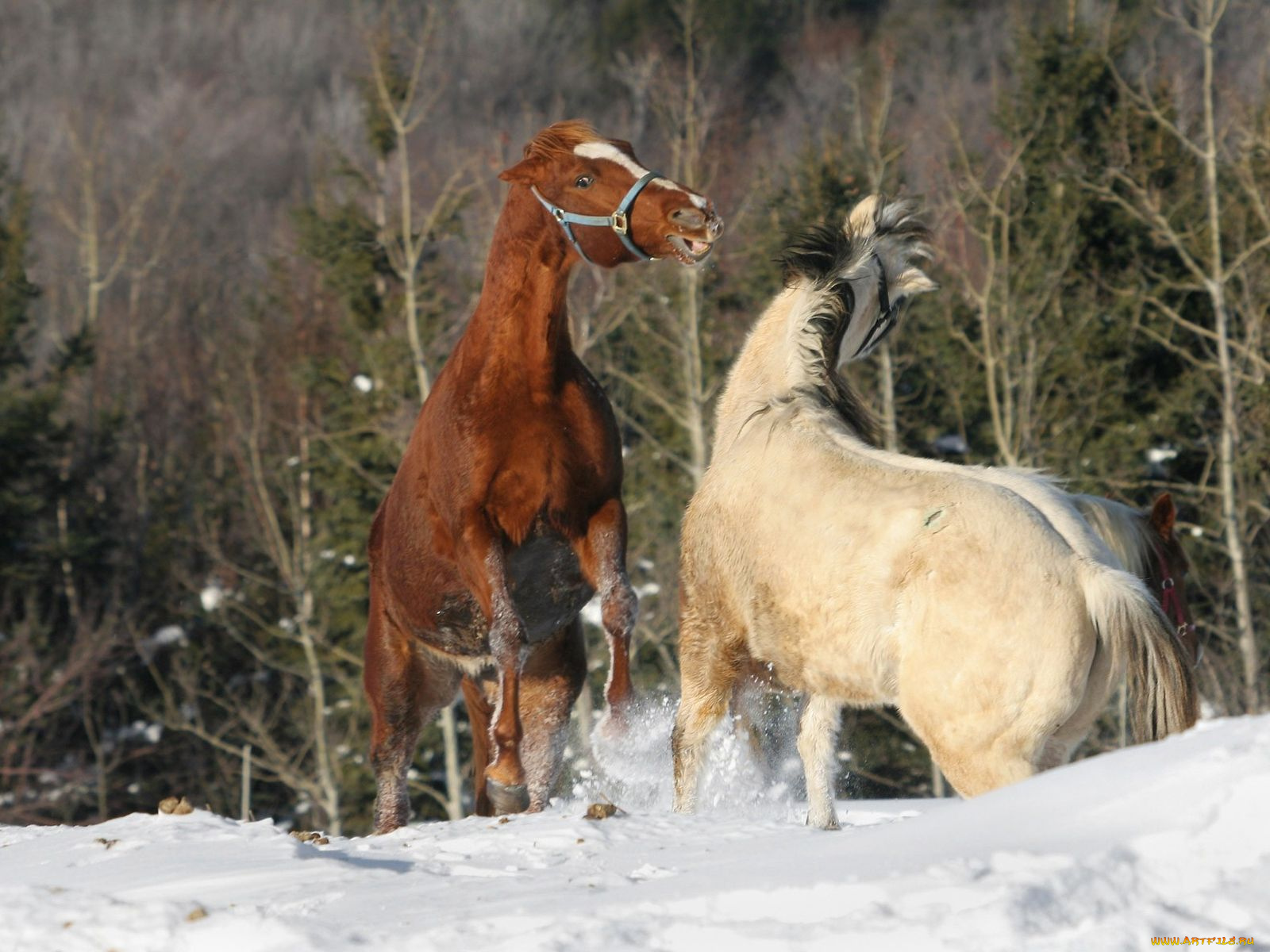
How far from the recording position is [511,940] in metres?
3.96

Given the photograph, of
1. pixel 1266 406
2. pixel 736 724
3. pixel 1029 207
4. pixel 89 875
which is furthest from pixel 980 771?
pixel 1029 207

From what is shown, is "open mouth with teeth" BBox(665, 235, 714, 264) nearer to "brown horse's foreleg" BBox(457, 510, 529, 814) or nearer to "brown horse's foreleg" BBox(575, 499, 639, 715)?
"brown horse's foreleg" BBox(575, 499, 639, 715)

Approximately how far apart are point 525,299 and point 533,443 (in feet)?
2.08

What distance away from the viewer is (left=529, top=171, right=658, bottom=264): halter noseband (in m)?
6.36

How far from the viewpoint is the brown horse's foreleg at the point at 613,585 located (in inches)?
257

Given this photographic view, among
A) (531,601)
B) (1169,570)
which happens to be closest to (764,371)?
(531,601)

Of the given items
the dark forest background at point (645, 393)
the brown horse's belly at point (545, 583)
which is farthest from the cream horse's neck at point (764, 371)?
the dark forest background at point (645, 393)

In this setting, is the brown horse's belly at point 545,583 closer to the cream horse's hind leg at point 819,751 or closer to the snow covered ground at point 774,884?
the cream horse's hind leg at point 819,751

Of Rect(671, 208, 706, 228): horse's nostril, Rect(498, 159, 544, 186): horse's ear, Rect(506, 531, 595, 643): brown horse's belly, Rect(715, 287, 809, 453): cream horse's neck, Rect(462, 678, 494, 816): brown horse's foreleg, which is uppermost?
Rect(498, 159, 544, 186): horse's ear

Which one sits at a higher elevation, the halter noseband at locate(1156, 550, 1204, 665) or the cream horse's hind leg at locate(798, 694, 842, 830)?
the halter noseband at locate(1156, 550, 1204, 665)

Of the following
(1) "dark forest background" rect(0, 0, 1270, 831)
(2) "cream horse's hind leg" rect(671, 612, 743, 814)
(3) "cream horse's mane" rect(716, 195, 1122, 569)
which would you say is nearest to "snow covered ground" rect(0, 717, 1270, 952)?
(2) "cream horse's hind leg" rect(671, 612, 743, 814)

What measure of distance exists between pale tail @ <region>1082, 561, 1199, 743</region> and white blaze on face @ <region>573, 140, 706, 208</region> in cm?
236

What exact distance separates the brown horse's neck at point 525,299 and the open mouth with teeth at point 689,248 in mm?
618

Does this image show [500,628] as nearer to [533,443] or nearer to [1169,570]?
[533,443]
